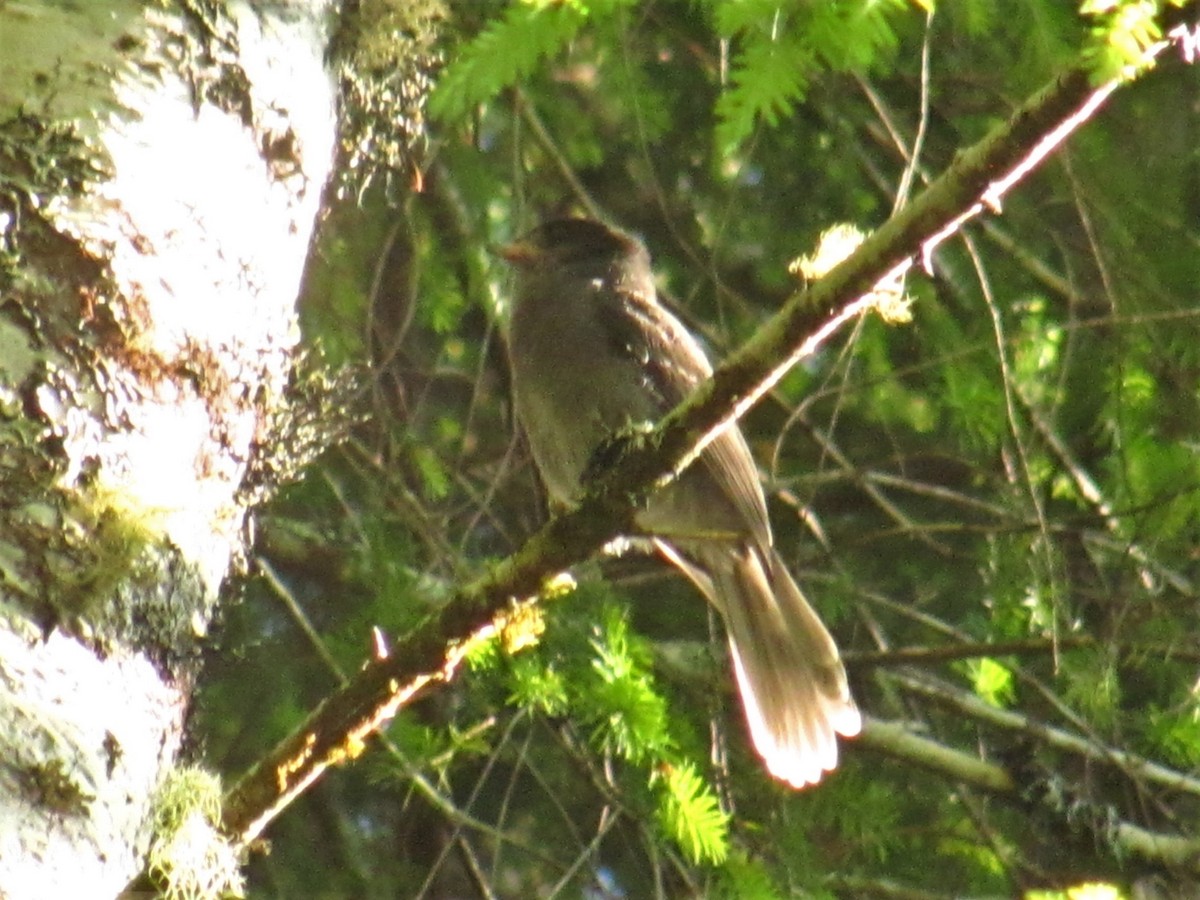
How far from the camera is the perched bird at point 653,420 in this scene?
12.5 ft

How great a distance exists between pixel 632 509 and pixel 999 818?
7.97ft

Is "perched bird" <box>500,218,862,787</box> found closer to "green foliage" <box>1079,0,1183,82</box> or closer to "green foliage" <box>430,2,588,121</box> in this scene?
"green foliage" <box>430,2,588,121</box>

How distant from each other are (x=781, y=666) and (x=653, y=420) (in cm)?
71

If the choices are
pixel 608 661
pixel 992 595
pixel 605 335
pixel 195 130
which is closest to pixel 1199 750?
pixel 992 595

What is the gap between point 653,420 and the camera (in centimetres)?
414

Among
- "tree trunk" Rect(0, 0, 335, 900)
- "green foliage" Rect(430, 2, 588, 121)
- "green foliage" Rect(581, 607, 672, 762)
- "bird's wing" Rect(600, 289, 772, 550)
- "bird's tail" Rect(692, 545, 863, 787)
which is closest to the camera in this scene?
"tree trunk" Rect(0, 0, 335, 900)

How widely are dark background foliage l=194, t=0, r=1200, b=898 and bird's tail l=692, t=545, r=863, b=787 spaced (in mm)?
125

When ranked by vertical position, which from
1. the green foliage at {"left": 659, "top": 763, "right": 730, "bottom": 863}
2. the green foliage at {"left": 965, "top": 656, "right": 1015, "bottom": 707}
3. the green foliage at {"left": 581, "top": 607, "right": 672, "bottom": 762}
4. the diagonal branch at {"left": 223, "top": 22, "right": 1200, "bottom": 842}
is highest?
the diagonal branch at {"left": 223, "top": 22, "right": 1200, "bottom": 842}

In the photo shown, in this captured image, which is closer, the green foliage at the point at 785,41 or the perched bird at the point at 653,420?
the green foliage at the point at 785,41

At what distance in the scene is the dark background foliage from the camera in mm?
3727

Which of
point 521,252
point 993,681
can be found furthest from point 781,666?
point 521,252

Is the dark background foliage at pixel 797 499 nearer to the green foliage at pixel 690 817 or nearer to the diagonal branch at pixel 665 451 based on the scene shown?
the green foliage at pixel 690 817

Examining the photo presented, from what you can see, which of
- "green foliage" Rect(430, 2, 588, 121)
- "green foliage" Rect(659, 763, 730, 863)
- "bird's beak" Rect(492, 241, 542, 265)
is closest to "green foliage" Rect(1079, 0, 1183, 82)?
"green foliage" Rect(430, 2, 588, 121)

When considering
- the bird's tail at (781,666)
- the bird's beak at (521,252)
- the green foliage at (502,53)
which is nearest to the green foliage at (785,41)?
the green foliage at (502,53)
